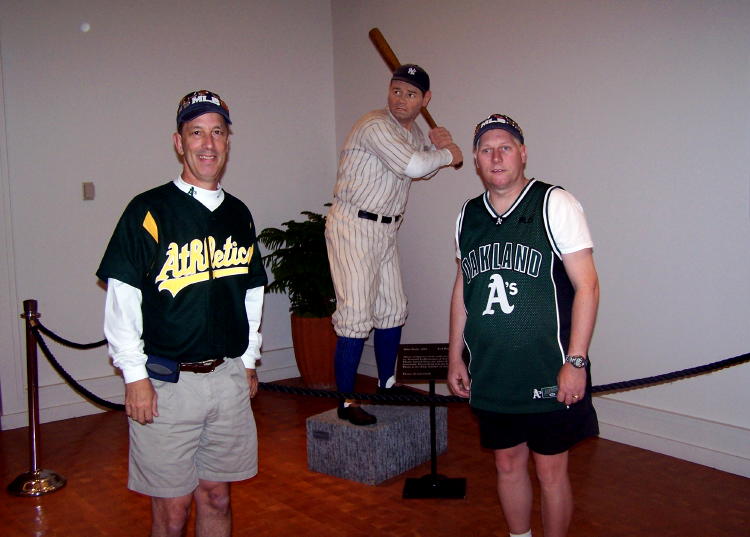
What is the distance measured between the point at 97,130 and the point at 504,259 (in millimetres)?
3961

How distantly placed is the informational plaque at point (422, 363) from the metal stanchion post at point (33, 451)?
195cm

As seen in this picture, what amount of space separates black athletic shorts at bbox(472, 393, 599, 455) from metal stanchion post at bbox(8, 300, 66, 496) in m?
2.60

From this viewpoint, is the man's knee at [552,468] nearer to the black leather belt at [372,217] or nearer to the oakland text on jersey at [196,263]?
the oakland text on jersey at [196,263]

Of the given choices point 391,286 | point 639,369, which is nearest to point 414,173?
point 391,286

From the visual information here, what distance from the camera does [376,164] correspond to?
3.70 meters

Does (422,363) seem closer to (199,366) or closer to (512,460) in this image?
(512,460)

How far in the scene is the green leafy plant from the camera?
556 cm

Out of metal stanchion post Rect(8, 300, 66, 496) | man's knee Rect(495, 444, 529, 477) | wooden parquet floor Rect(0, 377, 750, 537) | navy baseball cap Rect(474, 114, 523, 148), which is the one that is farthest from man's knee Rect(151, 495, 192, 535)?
metal stanchion post Rect(8, 300, 66, 496)

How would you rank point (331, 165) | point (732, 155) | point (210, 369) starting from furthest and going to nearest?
point (331, 165) < point (732, 155) < point (210, 369)

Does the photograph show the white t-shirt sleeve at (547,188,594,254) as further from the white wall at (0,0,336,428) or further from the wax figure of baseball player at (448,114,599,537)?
the white wall at (0,0,336,428)

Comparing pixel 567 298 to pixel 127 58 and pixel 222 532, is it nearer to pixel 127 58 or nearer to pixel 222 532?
pixel 222 532

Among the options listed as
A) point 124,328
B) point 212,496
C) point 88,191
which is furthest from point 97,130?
point 212,496

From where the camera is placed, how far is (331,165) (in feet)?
21.4

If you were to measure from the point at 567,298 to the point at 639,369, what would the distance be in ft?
6.99
